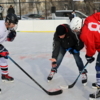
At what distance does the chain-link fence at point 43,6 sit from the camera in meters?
10.9

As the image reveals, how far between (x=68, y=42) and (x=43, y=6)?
834cm

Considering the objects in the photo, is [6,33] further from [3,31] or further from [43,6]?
[43,6]

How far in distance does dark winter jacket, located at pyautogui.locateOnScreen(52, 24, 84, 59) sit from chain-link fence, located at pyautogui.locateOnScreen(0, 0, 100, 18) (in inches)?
313

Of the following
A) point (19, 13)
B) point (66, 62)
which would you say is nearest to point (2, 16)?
point (19, 13)

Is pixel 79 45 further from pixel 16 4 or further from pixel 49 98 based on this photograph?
pixel 16 4

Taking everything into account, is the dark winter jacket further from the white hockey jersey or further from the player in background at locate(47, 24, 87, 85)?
the white hockey jersey

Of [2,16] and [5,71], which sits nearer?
[5,71]

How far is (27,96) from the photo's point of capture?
2779 millimetres

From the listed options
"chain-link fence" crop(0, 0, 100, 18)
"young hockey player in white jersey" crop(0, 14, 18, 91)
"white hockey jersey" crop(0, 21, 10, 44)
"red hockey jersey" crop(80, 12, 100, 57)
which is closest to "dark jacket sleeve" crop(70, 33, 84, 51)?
"red hockey jersey" crop(80, 12, 100, 57)

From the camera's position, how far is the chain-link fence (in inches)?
429

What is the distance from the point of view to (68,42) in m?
3.00

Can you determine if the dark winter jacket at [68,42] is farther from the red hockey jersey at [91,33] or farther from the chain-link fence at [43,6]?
the chain-link fence at [43,6]

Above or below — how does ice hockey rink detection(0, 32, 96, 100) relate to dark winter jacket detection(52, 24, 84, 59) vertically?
below

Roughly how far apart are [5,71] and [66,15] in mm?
8016
